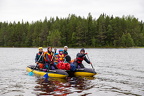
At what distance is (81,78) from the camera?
17438 millimetres

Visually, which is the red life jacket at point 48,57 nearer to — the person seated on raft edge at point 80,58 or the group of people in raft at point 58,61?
the group of people in raft at point 58,61

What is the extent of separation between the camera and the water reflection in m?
12.8

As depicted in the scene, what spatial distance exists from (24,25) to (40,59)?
353ft

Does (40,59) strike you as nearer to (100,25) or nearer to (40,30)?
(100,25)

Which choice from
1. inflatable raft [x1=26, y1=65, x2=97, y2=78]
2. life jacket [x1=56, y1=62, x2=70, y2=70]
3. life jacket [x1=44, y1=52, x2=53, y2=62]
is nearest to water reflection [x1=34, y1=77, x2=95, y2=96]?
inflatable raft [x1=26, y1=65, x2=97, y2=78]

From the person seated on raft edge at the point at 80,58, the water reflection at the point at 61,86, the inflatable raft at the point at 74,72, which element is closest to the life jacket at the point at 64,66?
the inflatable raft at the point at 74,72

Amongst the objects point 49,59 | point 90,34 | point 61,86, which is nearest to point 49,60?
point 49,59

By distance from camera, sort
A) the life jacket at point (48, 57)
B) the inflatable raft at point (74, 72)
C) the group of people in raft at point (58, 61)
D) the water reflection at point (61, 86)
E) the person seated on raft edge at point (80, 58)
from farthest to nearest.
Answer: the person seated on raft edge at point (80, 58), the life jacket at point (48, 57), the group of people in raft at point (58, 61), the inflatable raft at point (74, 72), the water reflection at point (61, 86)

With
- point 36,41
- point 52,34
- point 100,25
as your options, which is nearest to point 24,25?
point 36,41

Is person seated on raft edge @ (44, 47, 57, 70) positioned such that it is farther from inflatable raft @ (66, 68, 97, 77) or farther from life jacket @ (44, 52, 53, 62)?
inflatable raft @ (66, 68, 97, 77)

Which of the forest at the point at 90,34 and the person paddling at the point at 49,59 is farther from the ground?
the forest at the point at 90,34

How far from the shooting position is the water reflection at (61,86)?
12.8 m

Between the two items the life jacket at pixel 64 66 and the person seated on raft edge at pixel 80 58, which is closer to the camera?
the life jacket at pixel 64 66

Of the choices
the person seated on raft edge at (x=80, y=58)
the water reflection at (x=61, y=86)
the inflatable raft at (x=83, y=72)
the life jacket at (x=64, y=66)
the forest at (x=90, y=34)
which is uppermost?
the forest at (x=90, y=34)
